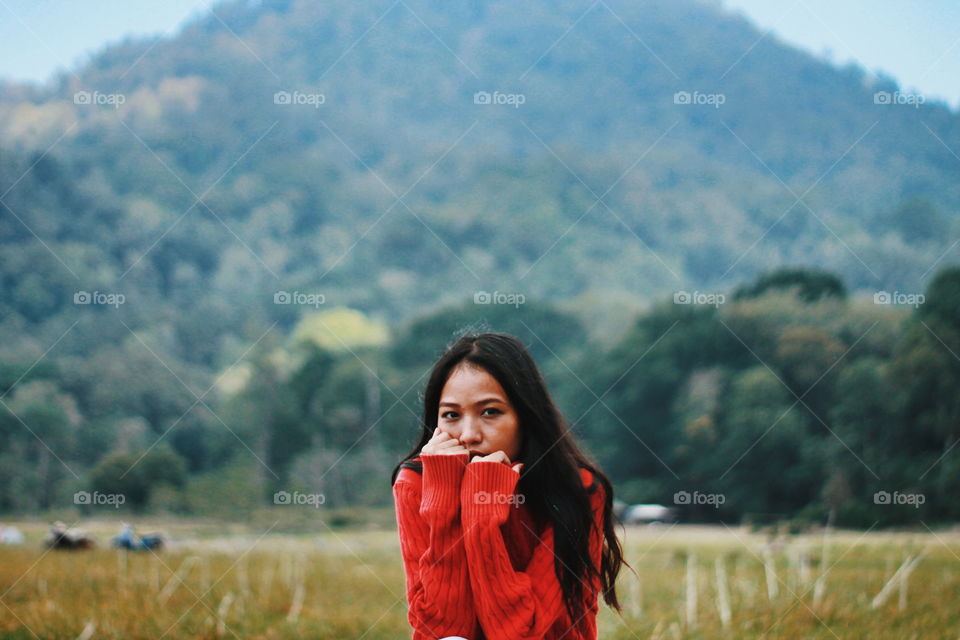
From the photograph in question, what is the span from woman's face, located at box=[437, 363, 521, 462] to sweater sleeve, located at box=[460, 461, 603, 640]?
0.12 meters

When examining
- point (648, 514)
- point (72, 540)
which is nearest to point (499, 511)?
point (72, 540)

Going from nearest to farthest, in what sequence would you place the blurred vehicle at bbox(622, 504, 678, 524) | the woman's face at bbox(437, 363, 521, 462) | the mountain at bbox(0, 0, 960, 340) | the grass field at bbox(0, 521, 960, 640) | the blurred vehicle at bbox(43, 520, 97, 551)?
the woman's face at bbox(437, 363, 521, 462), the grass field at bbox(0, 521, 960, 640), the blurred vehicle at bbox(43, 520, 97, 551), the blurred vehicle at bbox(622, 504, 678, 524), the mountain at bbox(0, 0, 960, 340)

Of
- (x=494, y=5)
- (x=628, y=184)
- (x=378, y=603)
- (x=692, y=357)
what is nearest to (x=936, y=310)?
(x=692, y=357)

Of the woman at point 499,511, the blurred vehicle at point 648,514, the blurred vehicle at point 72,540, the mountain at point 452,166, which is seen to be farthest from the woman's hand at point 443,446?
the mountain at point 452,166

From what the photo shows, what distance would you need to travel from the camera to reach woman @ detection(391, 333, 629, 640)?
185 centimetres

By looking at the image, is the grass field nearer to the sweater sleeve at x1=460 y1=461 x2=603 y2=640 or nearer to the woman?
the woman

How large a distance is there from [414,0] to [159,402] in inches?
1823

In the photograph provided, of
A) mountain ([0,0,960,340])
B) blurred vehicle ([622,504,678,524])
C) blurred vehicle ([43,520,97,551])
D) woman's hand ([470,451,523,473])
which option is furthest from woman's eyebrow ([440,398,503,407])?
mountain ([0,0,960,340])

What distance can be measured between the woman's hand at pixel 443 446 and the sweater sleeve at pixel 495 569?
0.06m

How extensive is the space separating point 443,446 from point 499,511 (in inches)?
7.5

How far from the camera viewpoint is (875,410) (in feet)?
42.6

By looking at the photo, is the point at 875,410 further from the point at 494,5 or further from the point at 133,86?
the point at 494,5

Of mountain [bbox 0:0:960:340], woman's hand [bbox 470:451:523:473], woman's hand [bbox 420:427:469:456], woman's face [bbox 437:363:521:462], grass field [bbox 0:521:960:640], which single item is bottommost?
grass field [bbox 0:521:960:640]

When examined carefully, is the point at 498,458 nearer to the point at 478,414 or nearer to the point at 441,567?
the point at 478,414
